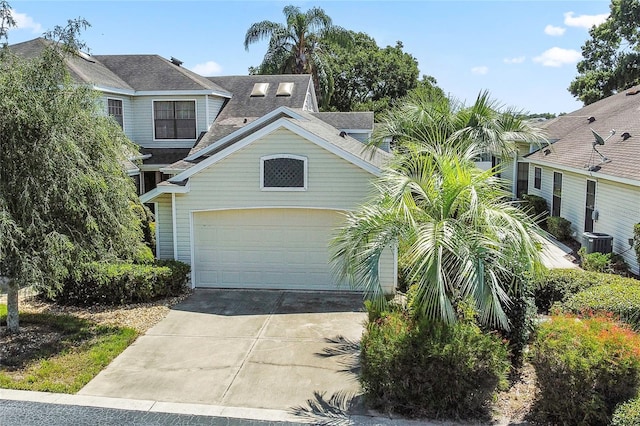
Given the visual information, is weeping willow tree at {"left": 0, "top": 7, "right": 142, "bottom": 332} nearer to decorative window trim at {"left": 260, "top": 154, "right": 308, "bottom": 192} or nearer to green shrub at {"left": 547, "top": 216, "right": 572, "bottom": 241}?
decorative window trim at {"left": 260, "top": 154, "right": 308, "bottom": 192}

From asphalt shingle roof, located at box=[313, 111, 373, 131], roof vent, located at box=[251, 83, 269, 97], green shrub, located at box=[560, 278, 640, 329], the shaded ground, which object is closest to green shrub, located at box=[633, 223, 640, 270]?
green shrub, located at box=[560, 278, 640, 329]

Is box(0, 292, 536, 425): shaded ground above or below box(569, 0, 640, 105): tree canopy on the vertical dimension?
below

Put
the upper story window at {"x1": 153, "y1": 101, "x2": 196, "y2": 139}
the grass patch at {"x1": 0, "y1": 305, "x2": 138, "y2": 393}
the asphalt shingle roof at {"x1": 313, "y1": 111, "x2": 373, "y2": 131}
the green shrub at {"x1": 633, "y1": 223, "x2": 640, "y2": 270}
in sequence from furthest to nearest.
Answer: the asphalt shingle roof at {"x1": 313, "y1": 111, "x2": 373, "y2": 131} → the upper story window at {"x1": 153, "y1": 101, "x2": 196, "y2": 139} → the green shrub at {"x1": 633, "y1": 223, "x2": 640, "y2": 270} → the grass patch at {"x1": 0, "y1": 305, "x2": 138, "y2": 393}

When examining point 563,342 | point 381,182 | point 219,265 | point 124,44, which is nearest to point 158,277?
point 219,265

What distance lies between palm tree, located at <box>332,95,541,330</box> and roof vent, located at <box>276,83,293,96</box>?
51.6ft

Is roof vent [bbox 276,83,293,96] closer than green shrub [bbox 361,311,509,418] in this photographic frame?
No

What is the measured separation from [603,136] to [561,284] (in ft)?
36.5

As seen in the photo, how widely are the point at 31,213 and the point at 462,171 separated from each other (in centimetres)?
685

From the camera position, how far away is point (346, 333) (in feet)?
32.8

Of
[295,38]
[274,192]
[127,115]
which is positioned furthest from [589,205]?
[295,38]

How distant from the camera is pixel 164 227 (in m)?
13.4

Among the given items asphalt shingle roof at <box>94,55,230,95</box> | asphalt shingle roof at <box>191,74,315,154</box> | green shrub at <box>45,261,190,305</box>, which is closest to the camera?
green shrub at <box>45,261,190,305</box>

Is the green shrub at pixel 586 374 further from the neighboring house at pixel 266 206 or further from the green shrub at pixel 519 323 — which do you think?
the neighboring house at pixel 266 206

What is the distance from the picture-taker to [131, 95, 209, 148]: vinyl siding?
2078 centimetres
